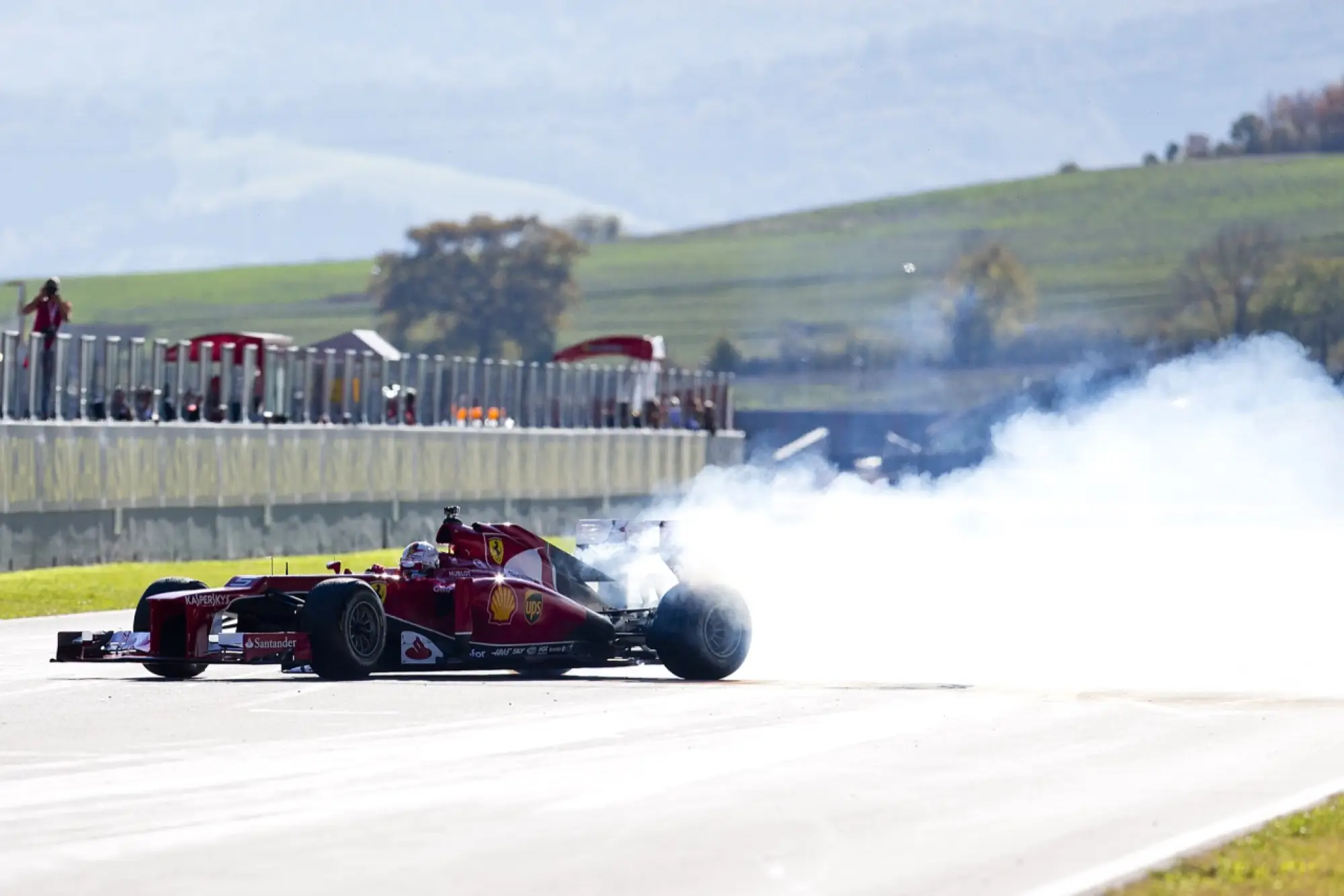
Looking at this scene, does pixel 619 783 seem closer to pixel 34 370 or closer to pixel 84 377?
pixel 34 370

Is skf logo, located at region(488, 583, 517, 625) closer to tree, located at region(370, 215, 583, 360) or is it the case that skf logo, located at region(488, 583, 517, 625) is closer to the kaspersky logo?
the kaspersky logo

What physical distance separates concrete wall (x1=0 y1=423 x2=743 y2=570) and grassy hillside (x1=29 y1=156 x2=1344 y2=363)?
3697 inches

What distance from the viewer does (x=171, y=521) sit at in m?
44.3

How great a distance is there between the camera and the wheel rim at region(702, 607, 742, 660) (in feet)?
70.7

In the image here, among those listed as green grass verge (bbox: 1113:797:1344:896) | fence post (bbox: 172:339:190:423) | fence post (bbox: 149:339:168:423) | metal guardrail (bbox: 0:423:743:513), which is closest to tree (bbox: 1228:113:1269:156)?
metal guardrail (bbox: 0:423:743:513)

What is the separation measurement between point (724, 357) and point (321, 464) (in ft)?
363

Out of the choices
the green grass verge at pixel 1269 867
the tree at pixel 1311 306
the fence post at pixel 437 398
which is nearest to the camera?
the green grass verge at pixel 1269 867

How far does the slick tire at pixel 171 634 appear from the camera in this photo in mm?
20828

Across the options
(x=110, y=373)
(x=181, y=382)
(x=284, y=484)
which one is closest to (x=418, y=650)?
(x=110, y=373)

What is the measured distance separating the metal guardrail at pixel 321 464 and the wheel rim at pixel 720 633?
20318mm

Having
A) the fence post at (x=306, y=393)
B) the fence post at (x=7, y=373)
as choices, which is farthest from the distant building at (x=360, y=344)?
the fence post at (x=7, y=373)

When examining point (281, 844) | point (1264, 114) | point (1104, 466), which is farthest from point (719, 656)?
point (1264, 114)

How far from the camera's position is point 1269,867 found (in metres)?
11.6

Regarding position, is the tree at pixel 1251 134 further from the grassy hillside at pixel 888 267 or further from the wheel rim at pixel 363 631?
the wheel rim at pixel 363 631
